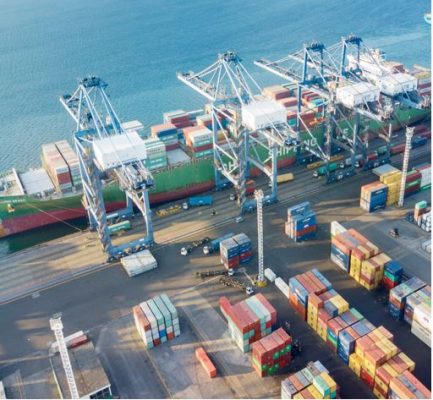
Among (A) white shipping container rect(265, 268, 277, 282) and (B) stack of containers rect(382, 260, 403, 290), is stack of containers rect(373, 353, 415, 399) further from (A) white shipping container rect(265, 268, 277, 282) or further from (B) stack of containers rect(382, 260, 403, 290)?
(A) white shipping container rect(265, 268, 277, 282)

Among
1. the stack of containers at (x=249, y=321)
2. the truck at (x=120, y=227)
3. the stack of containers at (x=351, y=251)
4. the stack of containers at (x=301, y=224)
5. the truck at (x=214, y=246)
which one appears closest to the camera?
the stack of containers at (x=249, y=321)

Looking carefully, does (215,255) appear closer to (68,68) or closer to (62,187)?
(62,187)

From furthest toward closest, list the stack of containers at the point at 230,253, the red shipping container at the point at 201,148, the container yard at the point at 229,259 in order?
the red shipping container at the point at 201,148
the stack of containers at the point at 230,253
the container yard at the point at 229,259

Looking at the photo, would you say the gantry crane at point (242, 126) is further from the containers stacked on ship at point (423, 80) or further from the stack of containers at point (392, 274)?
the containers stacked on ship at point (423, 80)

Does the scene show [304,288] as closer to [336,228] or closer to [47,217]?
[336,228]

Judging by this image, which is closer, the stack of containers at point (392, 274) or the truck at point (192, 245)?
the stack of containers at point (392, 274)

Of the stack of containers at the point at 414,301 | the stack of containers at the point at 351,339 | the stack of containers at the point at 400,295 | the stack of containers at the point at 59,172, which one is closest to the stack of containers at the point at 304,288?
the stack of containers at the point at 351,339

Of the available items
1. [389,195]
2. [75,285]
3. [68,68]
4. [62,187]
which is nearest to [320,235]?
[389,195]
